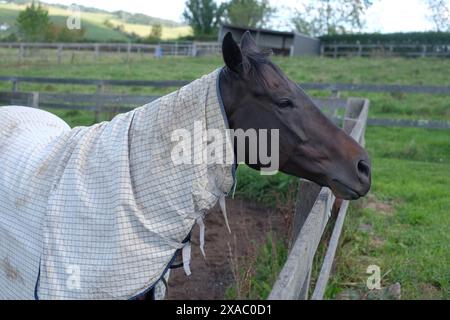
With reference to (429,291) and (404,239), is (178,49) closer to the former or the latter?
(404,239)

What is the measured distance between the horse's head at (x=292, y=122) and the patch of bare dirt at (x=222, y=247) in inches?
41.9

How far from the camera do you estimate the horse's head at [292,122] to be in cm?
222

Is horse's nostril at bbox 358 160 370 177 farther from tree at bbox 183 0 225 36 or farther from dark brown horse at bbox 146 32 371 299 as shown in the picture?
tree at bbox 183 0 225 36

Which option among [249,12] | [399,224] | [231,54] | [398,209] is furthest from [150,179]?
[249,12]

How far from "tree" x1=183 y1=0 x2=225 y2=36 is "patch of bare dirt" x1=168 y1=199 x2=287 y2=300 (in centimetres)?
4925

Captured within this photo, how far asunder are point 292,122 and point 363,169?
1.34 feet

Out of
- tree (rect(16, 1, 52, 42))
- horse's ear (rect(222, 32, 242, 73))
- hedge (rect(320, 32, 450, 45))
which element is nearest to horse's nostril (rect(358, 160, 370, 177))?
horse's ear (rect(222, 32, 242, 73))

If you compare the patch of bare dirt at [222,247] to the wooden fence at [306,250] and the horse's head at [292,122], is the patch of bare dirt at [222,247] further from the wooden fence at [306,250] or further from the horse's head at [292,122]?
the horse's head at [292,122]

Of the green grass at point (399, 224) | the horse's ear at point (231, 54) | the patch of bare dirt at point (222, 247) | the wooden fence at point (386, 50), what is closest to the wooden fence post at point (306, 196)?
the patch of bare dirt at point (222, 247)

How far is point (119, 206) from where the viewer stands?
2.04m

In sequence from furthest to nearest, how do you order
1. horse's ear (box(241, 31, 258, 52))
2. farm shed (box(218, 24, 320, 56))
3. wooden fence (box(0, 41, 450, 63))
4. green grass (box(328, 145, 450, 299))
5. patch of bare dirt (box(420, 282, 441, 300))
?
1. farm shed (box(218, 24, 320, 56))
2. wooden fence (box(0, 41, 450, 63))
3. green grass (box(328, 145, 450, 299))
4. patch of bare dirt (box(420, 282, 441, 300))
5. horse's ear (box(241, 31, 258, 52))

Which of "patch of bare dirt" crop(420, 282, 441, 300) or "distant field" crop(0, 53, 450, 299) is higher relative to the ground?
"distant field" crop(0, 53, 450, 299)

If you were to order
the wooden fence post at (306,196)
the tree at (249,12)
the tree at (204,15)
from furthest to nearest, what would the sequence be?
1. the tree at (204,15)
2. the tree at (249,12)
3. the wooden fence post at (306,196)

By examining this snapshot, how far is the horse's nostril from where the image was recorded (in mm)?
2219
